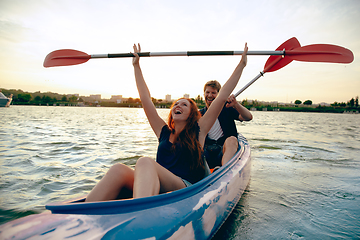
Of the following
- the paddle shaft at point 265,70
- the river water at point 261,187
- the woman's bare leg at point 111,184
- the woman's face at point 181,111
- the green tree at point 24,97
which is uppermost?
the green tree at point 24,97

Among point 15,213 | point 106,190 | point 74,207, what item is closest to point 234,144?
point 106,190

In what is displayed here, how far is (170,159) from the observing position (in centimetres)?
199

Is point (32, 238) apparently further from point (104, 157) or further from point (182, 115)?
point (104, 157)

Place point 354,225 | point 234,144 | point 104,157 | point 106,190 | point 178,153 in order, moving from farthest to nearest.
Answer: point 104,157
point 234,144
point 354,225
point 178,153
point 106,190

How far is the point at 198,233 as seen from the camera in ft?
5.43

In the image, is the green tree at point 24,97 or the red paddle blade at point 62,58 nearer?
the red paddle blade at point 62,58

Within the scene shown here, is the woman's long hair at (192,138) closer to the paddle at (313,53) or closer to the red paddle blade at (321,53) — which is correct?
the paddle at (313,53)

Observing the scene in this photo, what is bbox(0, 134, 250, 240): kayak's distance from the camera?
1.17m

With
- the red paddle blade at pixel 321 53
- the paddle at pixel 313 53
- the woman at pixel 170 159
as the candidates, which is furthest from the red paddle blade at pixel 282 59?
the woman at pixel 170 159

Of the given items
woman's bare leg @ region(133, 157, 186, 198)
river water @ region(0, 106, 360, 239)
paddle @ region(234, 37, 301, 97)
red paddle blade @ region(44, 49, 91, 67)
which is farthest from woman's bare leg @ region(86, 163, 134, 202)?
paddle @ region(234, 37, 301, 97)

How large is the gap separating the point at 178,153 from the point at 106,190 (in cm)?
69

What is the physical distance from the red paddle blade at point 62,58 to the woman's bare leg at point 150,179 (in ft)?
9.82

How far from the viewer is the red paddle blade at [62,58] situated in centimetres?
380

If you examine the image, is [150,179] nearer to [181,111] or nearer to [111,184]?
[111,184]
